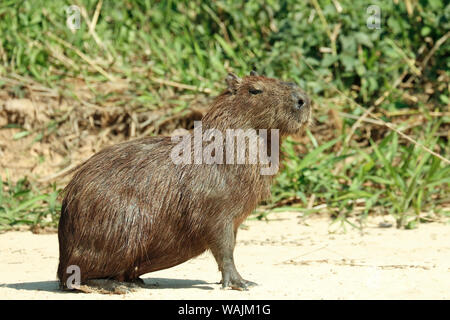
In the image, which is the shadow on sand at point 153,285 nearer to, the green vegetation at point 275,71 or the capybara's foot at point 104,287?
the capybara's foot at point 104,287

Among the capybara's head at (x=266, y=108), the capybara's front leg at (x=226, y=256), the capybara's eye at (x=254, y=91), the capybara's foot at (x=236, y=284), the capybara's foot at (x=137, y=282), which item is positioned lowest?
the capybara's foot at (x=137, y=282)

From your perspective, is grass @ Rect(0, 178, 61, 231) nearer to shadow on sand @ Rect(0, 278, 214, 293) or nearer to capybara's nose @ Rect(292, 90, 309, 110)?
shadow on sand @ Rect(0, 278, 214, 293)

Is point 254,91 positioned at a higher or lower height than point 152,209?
higher

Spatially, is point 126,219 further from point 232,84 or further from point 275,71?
point 275,71

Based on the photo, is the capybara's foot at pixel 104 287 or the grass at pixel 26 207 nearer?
the capybara's foot at pixel 104 287

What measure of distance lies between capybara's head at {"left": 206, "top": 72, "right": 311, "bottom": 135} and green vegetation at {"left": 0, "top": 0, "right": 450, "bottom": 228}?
2.23 m

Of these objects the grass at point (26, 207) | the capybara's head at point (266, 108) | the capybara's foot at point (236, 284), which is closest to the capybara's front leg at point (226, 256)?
the capybara's foot at point (236, 284)

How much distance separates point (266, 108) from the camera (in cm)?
415

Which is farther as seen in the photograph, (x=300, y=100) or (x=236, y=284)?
(x=300, y=100)

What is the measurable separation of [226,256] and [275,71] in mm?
3585

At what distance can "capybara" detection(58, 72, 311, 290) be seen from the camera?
3869 mm

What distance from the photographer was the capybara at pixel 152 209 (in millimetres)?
3869

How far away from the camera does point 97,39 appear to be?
8.09 m

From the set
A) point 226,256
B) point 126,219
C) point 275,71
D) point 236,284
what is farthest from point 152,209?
point 275,71
